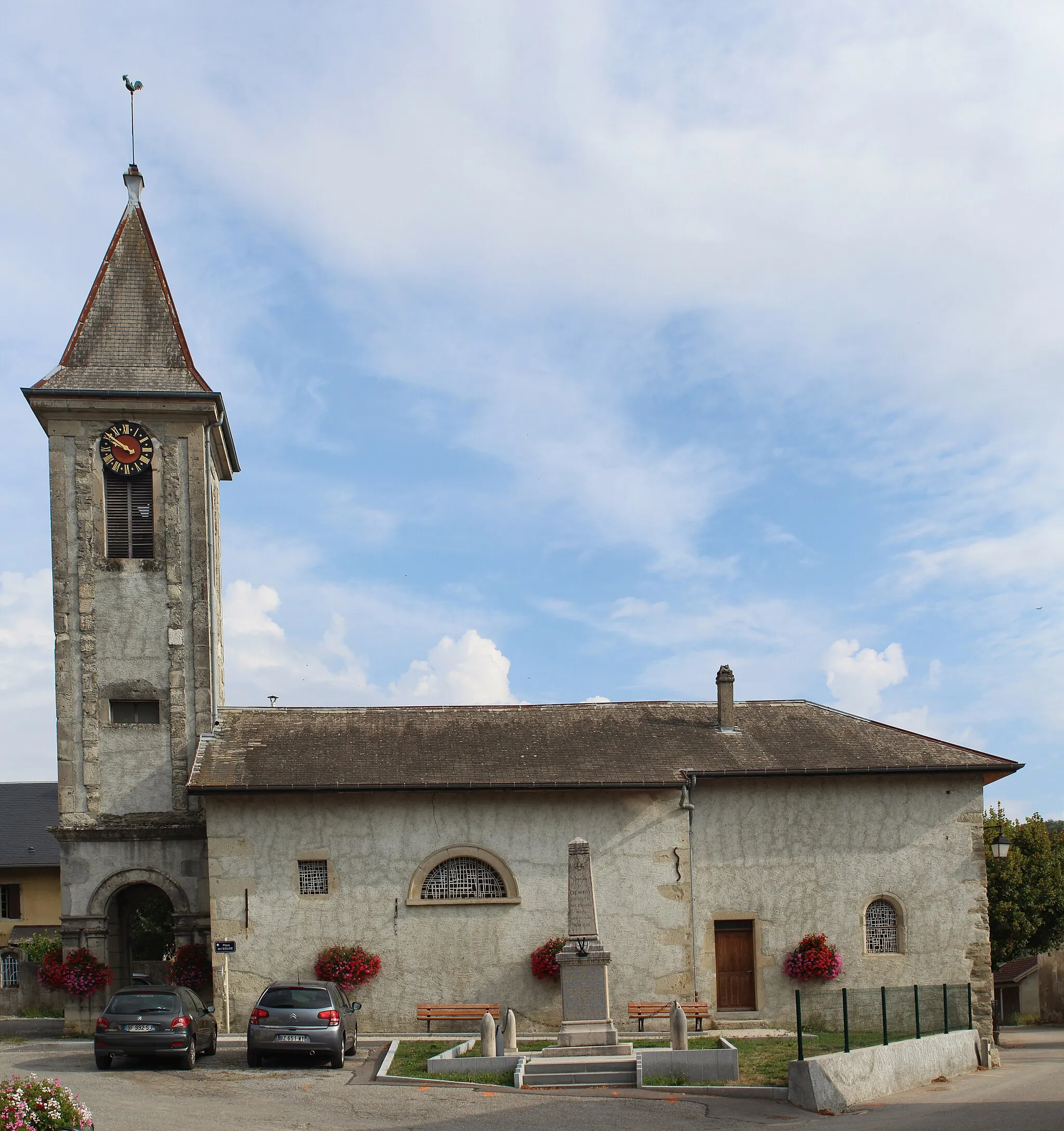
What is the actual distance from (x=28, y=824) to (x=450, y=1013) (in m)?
26.5

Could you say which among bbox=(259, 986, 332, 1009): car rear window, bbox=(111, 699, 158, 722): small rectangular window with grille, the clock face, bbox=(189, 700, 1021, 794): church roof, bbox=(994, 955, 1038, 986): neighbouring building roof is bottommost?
bbox=(994, 955, 1038, 986): neighbouring building roof

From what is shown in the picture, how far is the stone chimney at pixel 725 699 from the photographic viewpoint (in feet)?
86.3

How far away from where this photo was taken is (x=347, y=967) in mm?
22641

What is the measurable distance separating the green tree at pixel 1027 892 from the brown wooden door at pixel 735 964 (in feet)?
45.8

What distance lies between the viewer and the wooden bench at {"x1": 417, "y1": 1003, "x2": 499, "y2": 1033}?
22.8 meters

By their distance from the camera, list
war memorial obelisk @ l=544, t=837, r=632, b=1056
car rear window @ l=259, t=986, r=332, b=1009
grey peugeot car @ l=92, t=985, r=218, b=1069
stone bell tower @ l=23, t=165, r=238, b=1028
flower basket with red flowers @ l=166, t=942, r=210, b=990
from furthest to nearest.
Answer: stone bell tower @ l=23, t=165, r=238, b=1028 < flower basket with red flowers @ l=166, t=942, r=210, b=990 < car rear window @ l=259, t=986, r=332, b=1009 < war memorial obelisk @ l=544, t=837, r=632, b=1056 < grey peugeot car @ l=92, t=985, r=218, b=1069

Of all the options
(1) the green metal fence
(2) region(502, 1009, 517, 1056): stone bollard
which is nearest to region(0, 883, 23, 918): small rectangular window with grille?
(2) region(502, 1009, 517, 1056): stone bollard

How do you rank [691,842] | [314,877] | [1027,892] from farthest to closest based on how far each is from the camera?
[1027,892] → [691,842] → [314,877]

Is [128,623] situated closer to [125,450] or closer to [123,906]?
[125,450]

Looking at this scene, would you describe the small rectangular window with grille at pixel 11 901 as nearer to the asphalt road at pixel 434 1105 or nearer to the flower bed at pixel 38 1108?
the asphalt road at pixel 434 1105

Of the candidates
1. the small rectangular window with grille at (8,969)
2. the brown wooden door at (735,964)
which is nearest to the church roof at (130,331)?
the brown wooden door at (735,964)

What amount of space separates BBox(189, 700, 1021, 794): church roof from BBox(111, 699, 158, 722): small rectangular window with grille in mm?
1272

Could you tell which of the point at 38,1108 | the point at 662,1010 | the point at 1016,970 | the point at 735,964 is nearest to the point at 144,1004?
the point at 38,1108

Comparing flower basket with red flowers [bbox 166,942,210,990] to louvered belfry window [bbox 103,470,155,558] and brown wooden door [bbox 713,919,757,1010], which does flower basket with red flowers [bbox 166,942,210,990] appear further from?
brown wooden door [bbox 713,919,757,1010]
